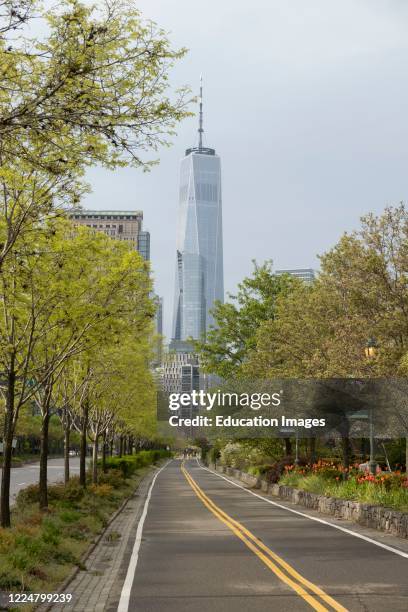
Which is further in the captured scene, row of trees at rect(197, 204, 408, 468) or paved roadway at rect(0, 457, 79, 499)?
paved roadway at rect(0, 457, 79, 499)

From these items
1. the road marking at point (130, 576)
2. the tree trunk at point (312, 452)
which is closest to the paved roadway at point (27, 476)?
the tree trunk at point (312, 452)

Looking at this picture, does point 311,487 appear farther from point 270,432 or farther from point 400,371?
point 270,432

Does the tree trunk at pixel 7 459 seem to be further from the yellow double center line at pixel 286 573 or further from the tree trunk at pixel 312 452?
the tree trunk at pixel 312 452

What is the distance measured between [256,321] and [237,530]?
3115 cm

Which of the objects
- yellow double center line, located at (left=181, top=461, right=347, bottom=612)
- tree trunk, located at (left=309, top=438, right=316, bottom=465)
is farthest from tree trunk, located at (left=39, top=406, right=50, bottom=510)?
tree trunk, located at (left=309, top=438, right=316, bottom=465)

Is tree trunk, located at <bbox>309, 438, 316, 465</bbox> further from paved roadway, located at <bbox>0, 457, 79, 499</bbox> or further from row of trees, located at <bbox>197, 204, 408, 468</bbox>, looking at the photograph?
paved roadway, located at <bbox>0, 457, 79, 499</bbox>

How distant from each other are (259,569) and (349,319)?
13.7m

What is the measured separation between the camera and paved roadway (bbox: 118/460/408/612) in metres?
10.7

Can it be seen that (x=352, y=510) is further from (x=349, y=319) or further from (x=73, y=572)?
(x=73, y=572)

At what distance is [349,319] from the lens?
2620cm

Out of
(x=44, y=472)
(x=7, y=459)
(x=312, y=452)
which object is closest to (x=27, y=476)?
(x=312, y=452)

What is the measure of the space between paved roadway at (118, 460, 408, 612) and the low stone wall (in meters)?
1.11

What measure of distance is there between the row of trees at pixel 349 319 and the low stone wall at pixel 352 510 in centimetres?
377

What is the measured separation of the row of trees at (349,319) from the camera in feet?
79.7
